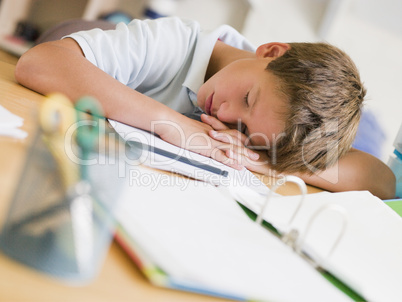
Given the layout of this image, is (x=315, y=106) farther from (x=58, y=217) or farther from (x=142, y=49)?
(x=58, y=217)

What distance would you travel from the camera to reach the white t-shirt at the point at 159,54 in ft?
2.87

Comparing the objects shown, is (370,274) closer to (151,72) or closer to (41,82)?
(41,82)

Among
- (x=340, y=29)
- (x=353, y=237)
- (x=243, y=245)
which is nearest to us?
(x=243, y=245)

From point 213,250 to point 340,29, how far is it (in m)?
1.95

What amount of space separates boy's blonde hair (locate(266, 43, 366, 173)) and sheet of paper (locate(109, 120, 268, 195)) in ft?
0.42

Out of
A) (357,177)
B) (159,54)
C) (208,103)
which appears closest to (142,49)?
(159,54)

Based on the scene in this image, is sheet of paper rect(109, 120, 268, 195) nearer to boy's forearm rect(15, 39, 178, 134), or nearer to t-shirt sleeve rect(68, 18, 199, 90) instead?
boy's forearm rect(15, 39, 178, 134)

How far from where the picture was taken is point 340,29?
2.03 m

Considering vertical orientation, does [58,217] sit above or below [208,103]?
above

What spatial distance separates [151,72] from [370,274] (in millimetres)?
761

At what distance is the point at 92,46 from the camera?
0.85m

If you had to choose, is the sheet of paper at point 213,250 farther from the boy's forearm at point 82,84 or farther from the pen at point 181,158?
the boy's forearm at point 82,84

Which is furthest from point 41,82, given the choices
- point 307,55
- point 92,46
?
point 307,55

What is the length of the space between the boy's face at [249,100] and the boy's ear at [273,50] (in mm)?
77
